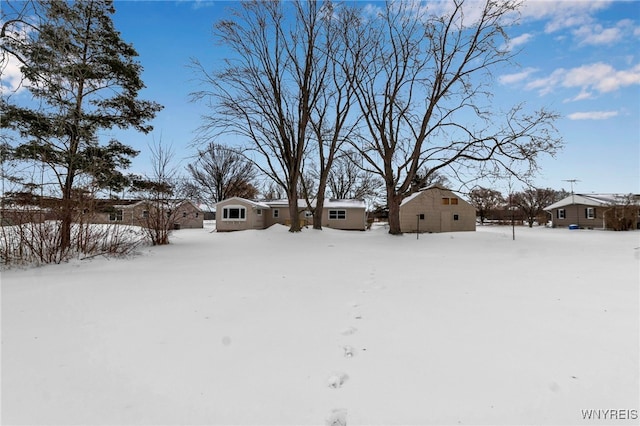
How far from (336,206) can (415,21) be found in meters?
14.5

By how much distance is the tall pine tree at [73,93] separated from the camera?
4.95 m

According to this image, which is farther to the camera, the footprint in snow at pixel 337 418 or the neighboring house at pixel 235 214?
the neighboring house at pixel 235 214

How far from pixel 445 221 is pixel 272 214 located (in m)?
15.0

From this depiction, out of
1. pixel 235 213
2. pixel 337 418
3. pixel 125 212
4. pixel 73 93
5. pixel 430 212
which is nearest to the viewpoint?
pixel 337 418

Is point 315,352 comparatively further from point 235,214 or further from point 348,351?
point 235,214

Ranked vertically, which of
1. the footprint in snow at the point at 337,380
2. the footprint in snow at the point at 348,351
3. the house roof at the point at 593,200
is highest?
the house roof at the point at 593,200

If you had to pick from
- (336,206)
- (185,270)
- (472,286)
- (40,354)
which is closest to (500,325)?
(472,286)

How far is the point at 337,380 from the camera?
215cm

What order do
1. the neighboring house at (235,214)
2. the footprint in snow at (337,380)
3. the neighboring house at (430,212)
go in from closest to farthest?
the footprint in snow at (337,380)
the neighboring house at (430,212)
the neighboring house at (235,214)

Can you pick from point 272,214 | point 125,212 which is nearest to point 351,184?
point 272,214

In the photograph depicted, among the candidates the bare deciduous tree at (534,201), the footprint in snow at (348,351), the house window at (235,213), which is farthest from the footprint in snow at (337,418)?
the bare deciduous tree at (534,201)

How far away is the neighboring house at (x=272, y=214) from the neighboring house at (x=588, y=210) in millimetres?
19610

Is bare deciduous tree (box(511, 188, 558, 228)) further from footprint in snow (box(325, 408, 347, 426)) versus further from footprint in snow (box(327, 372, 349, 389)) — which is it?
footprint in snow (box(325, 408, 347, 426))

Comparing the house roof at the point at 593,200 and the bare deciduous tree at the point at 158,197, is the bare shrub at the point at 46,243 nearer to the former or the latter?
the bare deciduous tree at the point at 158,197
